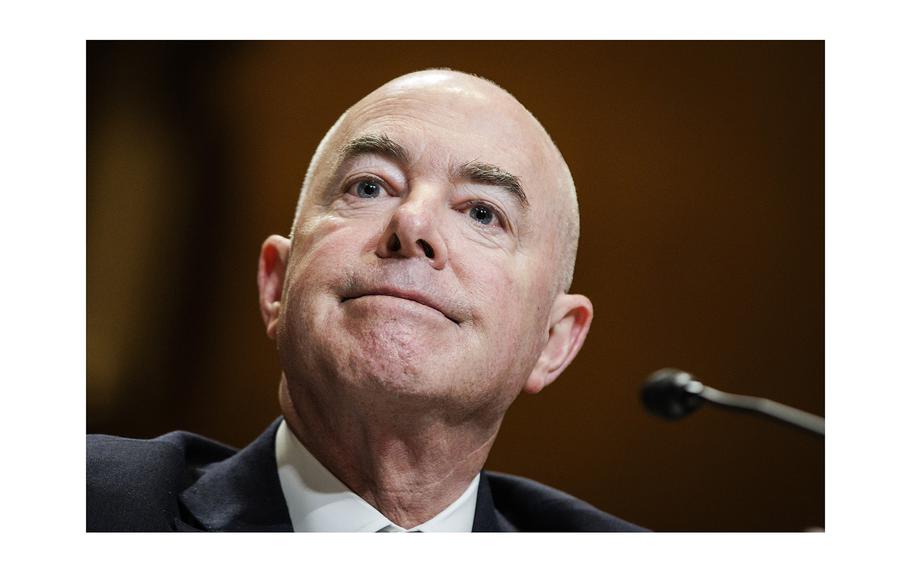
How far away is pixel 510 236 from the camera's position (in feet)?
4.93

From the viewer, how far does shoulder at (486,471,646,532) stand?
183 cm

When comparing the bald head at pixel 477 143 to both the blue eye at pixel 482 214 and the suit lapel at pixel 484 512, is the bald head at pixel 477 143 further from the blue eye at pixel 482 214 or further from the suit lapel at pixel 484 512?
the suit lapel at pixel 484 512

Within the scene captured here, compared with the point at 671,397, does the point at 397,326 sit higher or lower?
higher

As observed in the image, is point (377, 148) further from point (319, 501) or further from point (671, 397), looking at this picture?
point (671, 397)

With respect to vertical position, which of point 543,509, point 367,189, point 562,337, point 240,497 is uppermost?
point 367,189

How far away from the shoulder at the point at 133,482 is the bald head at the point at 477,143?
424 mm

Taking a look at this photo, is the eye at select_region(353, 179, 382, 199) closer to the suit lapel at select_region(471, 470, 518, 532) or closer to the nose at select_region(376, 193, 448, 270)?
the nose at select_region(376, 193, 448, 270)

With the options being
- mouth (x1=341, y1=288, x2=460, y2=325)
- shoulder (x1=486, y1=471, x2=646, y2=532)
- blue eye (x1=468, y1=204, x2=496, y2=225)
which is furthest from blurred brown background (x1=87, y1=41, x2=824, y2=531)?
mouth (x1=341, y1=288, x2=460, y2=325)

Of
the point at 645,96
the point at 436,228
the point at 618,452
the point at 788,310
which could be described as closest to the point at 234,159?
the point at 436,228

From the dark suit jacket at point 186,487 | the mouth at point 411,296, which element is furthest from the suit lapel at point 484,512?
the mouth at point 411,296

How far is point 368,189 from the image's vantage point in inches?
58.3

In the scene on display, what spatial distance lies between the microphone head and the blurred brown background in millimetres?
216

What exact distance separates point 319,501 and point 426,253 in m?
0.47

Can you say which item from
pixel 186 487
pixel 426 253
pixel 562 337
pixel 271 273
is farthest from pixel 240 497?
pixel 562 337
